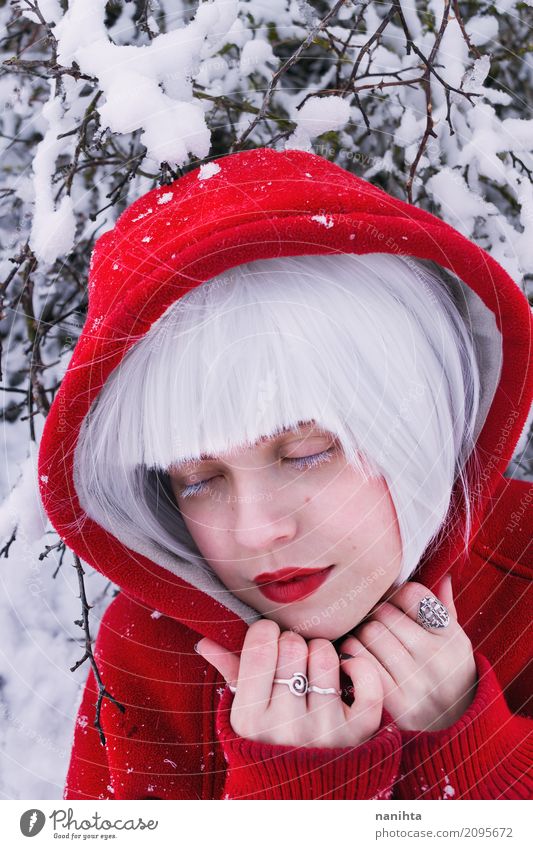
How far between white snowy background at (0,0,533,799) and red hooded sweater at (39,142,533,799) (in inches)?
8.8

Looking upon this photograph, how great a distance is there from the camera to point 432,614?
1.36 m

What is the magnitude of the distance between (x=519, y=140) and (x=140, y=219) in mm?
1020

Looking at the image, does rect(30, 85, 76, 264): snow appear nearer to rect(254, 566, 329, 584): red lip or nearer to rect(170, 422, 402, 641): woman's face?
rect(170, 422, 402, 641): woman's face

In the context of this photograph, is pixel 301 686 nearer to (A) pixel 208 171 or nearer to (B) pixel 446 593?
(B) pixel 446 593

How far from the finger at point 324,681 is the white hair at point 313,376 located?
0.21 metres

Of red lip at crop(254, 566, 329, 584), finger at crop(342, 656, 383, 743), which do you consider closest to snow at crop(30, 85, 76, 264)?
red lip at crop(254, 566, 329, 584)

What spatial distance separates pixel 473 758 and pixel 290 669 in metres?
0.35

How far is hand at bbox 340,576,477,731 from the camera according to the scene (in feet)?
4.29

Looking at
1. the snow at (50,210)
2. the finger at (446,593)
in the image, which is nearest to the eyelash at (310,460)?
the finger at (446,593)

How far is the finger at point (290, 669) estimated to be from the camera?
1.25 m

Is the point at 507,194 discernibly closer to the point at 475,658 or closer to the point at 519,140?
the point at 519,140

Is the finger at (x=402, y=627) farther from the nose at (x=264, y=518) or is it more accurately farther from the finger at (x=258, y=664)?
the nose at (x=264, y=518)

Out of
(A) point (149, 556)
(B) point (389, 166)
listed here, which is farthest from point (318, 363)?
(B) point (389, 166)

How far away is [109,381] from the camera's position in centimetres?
125
